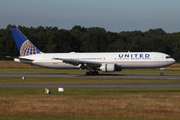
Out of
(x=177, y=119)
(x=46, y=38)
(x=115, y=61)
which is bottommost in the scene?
(x=177, y=119)

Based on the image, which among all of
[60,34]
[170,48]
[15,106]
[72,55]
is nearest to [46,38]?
[60,34]

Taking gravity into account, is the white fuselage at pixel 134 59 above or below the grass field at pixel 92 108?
above

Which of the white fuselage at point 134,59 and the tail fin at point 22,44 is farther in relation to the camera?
the tail fin at point 22,44

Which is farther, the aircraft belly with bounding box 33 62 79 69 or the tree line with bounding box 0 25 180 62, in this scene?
the tree line with bounding box 0 25 180 62

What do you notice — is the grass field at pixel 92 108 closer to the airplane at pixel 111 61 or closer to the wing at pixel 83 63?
the wing at pixel 83 63

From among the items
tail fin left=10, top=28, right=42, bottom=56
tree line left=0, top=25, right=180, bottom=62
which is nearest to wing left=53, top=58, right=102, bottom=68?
tail fin left=10, top=28, right=42, bottom=56

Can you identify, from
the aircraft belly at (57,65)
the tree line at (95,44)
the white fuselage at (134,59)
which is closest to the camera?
the white fuselage at (134,59)

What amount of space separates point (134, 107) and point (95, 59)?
103ft

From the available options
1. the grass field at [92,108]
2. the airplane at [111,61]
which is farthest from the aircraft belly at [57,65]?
the grass field at [92,108]

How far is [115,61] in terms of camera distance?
151ft

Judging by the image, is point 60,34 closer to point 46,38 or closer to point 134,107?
point 46,38

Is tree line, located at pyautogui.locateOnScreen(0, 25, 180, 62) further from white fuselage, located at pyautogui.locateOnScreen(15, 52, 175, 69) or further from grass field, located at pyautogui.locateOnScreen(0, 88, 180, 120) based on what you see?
grass field, located at pyautogui.locateOnScreen(0, 88, 180, 120)

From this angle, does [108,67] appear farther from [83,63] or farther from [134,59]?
[134,59]

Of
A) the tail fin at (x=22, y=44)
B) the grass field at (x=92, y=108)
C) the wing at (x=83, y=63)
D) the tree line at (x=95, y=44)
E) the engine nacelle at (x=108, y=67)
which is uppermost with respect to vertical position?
the tree line at (x=95, y=44)
